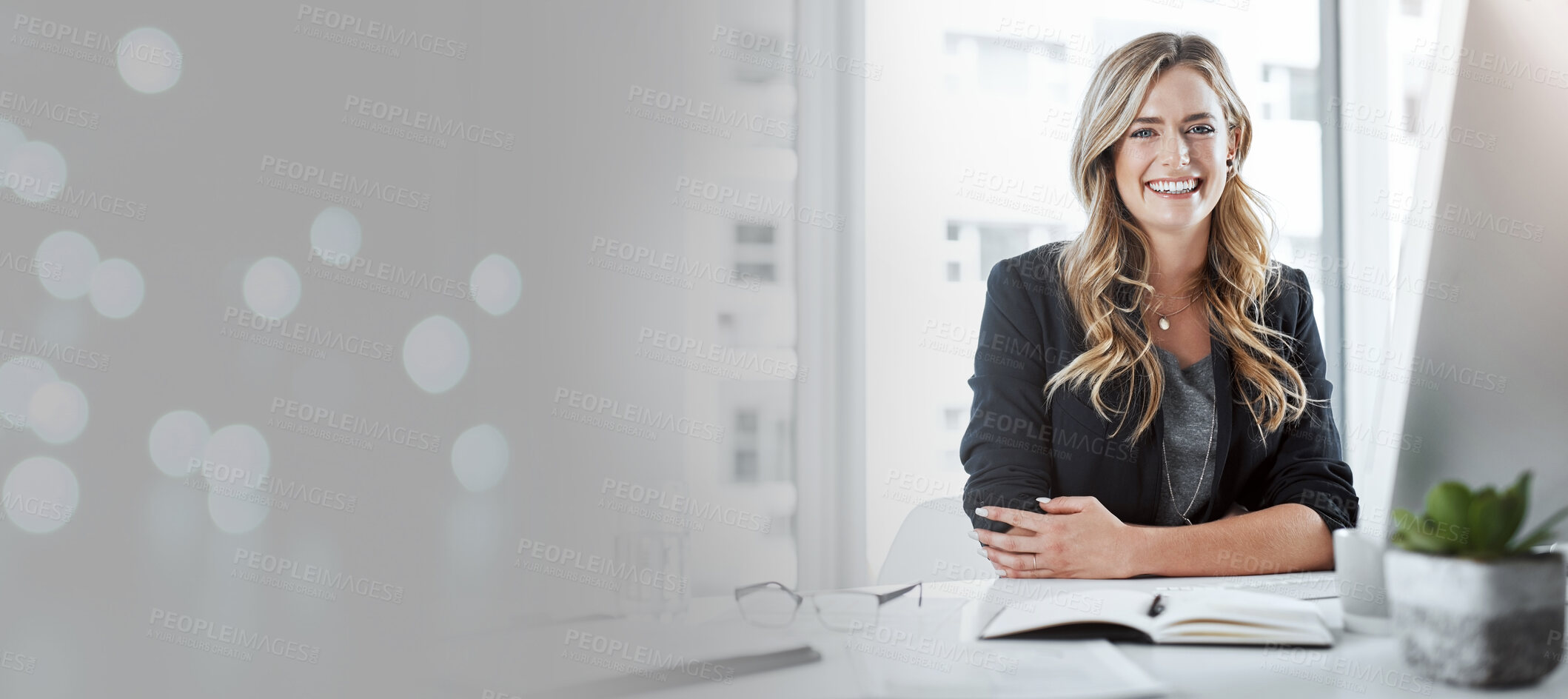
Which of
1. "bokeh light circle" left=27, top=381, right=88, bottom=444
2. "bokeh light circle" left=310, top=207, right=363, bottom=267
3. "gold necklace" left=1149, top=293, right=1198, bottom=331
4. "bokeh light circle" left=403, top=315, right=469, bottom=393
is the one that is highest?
"bokeh light circle" left=310, top=207, right=363, bottom=267

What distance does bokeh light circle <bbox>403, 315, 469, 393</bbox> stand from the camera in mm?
1817

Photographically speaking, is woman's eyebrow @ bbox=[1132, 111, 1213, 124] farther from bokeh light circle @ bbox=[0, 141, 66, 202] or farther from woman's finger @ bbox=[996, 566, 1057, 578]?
bokeh light circle @ bbox=[0, 141, 66, 202]

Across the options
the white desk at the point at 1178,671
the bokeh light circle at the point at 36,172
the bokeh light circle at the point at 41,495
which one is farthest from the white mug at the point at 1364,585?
the bokeh light circle at the point at 36,172

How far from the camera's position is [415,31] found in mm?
1888

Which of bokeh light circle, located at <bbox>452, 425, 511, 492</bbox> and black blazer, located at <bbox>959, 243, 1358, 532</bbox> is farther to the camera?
bokeh light circle, located at <bbox>452, 425, 511, 492</bbox>

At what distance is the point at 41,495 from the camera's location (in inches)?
55.3

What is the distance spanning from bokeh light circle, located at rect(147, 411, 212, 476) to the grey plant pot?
1830mm

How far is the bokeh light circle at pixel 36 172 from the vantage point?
143 cm

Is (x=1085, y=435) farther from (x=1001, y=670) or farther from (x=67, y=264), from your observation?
(x=67, y=264)

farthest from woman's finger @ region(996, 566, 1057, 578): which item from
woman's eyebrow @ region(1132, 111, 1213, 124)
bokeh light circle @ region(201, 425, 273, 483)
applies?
bokeh light circle @ region(201, 425, 273, 483)

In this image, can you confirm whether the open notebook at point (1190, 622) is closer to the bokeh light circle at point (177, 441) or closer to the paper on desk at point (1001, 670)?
the paper on desk at point (1001, 670)

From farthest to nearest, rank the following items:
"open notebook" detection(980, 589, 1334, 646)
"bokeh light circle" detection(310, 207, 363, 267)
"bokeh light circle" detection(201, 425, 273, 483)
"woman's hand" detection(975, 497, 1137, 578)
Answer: "bokeh light circle" detection(310, 207, 363, 267), "bokeh light circle" detection(201, 425, 273, 483), "woman's hand" detection(975, 497, 1137, 578), "open notebook" detection(980, 589, 1334, 646)

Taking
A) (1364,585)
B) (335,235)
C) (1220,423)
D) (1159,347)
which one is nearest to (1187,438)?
(1220,423)

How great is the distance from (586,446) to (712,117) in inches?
35.0
